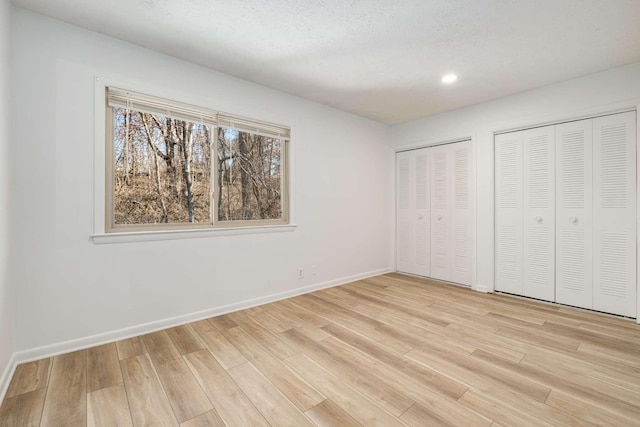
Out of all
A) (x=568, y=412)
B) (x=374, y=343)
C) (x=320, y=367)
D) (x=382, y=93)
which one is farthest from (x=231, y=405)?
(x=382, y=93)

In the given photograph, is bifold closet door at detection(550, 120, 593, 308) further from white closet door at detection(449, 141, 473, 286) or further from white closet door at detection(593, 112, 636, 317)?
white closet door at detection(449, 141, 473, 286)

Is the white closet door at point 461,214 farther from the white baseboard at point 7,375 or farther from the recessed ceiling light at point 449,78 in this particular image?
the white baseboard at point 7,375

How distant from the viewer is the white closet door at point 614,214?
273 cm

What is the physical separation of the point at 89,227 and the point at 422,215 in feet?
13.2

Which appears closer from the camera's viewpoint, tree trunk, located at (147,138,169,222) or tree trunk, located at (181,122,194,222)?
tree trunk, located at (147,138,169,222)

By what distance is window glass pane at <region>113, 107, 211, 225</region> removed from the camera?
2.44 m

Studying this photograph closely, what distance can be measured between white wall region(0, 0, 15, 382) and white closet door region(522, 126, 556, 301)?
4704 millimetres

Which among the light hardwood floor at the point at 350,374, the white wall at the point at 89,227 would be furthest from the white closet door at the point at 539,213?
the white wall at the point at 89,227

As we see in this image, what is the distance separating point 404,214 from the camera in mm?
4621

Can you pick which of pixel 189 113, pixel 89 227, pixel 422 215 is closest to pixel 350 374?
pixel 89 227

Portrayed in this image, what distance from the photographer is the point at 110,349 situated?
217 cm

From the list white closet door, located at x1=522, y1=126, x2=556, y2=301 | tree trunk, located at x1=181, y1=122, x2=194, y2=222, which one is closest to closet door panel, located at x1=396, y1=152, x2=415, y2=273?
white closet door, located at x1=522, y1=126, x2=556, y2=301

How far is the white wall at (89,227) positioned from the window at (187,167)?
156mm

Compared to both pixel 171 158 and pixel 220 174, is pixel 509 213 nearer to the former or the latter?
pixel 220 174
